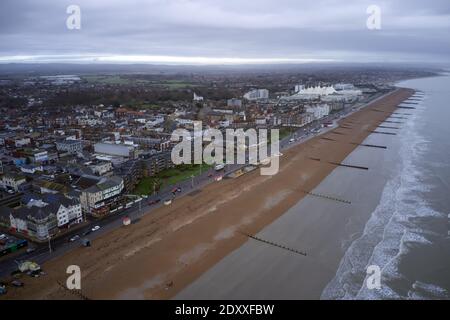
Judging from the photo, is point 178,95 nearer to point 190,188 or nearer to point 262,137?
point 262,137

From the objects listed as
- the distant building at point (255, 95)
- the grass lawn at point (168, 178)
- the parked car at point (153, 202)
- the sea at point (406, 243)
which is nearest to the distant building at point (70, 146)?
the grass lawn at point (168, 178)

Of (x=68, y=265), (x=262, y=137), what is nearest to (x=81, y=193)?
(x=68, y=265)

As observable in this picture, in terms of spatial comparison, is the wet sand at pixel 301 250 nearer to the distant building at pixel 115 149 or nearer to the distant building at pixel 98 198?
the distant building at pixel 98 198

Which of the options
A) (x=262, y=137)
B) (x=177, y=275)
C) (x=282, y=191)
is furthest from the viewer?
(x=262, y=137)

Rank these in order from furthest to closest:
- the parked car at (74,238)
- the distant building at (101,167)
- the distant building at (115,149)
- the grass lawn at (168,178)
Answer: the distant building at (115,149) < the distant building at (101,167) < the grass lawn at (168,178) < the parked car at (74,238)

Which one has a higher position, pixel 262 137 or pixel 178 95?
pixel 178 95
